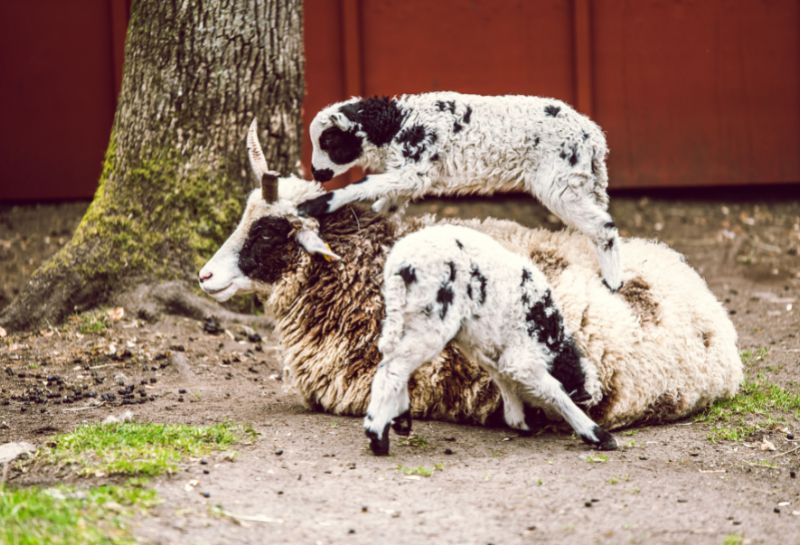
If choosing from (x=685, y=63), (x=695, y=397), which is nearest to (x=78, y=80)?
(x=685, y=63)

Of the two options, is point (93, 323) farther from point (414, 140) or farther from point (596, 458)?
point (596, 458)

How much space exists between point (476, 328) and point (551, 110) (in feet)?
4.01

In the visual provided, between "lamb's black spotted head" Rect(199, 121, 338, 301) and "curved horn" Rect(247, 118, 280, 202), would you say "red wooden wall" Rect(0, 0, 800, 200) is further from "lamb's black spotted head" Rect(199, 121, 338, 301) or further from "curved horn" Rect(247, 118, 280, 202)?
"lamb's black spotted head" Rect(199, 121, 338, 301)

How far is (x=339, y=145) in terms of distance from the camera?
5.33m

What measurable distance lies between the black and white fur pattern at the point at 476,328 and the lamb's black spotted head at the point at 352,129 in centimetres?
61

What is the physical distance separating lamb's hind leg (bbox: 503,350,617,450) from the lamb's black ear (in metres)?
1.16

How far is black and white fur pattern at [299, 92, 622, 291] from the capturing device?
5.26 meters

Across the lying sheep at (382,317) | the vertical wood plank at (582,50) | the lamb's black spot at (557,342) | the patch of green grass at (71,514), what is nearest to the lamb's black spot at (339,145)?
the lying sheep at (382,317)

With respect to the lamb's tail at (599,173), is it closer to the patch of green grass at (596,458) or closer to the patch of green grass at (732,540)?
the patch of green grass at (596,458)

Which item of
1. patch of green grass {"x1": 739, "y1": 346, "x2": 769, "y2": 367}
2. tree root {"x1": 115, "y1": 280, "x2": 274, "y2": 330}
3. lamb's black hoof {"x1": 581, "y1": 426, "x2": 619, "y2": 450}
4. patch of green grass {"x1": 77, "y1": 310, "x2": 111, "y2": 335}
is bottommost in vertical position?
lamb's black hoof {"x1": 581, "y1": 426, "x2": 619, "y2": 450}

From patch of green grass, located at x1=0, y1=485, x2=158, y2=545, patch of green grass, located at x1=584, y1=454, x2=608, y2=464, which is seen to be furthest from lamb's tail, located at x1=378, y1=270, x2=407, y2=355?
patch of green grass, located at x1=0, y1=485, x2=158, y2=545

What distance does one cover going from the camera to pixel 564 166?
17.6 ft

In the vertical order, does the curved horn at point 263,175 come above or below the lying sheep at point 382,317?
above

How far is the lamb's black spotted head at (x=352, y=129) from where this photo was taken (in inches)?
207
